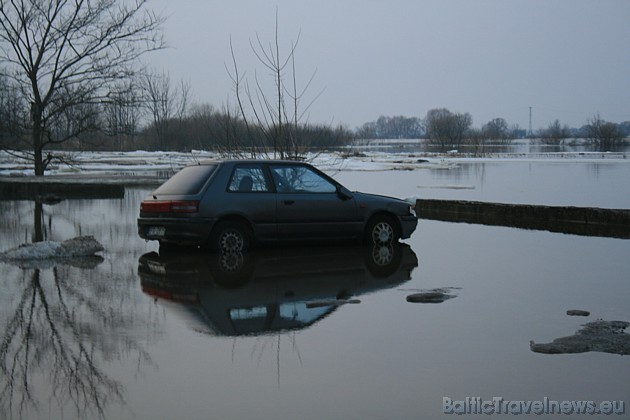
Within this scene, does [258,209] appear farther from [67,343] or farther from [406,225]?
[67,343]

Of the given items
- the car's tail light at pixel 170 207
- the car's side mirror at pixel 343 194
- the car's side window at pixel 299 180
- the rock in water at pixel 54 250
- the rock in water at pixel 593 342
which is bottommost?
the rock in water at pixel 593 342

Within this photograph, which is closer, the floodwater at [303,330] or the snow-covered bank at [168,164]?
the floodwater at [303,330]

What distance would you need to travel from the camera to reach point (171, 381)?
5.83 metres

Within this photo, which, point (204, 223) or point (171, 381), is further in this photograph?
point (204, 223)

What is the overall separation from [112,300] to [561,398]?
198 inches

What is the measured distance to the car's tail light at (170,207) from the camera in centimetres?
1207

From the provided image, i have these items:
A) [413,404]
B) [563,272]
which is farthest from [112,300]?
[563,272]

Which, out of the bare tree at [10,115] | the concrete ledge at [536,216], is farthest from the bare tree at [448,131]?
the concrete ledge at [536,216]

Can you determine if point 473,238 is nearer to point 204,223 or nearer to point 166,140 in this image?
point 204,223

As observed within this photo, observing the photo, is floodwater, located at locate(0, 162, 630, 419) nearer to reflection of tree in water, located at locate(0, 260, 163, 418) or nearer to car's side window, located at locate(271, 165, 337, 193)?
reflection of tree in water, located at locate(0, 260, 163, 418)

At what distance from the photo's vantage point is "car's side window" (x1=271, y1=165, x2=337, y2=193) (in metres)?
13.1

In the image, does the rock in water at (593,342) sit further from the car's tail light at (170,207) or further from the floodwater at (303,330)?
the car's tail light at (170,207)

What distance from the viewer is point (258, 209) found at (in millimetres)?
12578

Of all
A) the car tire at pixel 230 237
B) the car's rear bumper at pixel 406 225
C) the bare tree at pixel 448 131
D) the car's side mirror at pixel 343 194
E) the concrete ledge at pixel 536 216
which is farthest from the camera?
the bare tree at pixel 448 131
